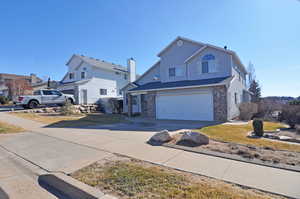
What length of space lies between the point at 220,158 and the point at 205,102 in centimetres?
868

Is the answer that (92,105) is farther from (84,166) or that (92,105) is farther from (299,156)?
(299,156)

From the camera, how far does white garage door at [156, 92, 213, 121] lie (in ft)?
41.1

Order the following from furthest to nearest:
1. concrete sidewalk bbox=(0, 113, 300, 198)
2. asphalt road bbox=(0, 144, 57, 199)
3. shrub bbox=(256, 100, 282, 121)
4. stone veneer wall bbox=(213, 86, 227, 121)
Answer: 1. shrub bbox=(256, 100, 282, 121)
2. stone veneer wall bbox=(213, 86, 227, 121)
3. concrete sidewalk bbox=(0, 113, 300, 198)
4. asphalt road bbox=(0, 144, 57, 199)

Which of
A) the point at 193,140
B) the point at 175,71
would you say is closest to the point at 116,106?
the point at 175,71

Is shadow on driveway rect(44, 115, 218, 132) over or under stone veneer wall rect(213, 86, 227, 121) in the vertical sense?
under

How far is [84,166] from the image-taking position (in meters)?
4.01

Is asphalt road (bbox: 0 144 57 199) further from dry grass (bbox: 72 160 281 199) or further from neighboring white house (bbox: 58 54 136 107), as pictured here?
neighboring white house (bbox: 58 54 136 107)

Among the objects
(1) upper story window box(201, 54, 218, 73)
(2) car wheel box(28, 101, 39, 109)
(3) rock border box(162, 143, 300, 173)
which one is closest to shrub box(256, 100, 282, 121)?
(1) upper story window box(201, 54, 218, 73)

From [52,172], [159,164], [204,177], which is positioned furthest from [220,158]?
[52,172]

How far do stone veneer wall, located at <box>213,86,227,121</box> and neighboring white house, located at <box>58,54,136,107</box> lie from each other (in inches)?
581

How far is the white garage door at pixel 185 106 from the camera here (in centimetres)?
1254

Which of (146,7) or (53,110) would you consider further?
(53,110)

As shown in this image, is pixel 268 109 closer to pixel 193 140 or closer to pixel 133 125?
pixel 133 125

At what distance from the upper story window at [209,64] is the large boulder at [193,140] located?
9653mm
